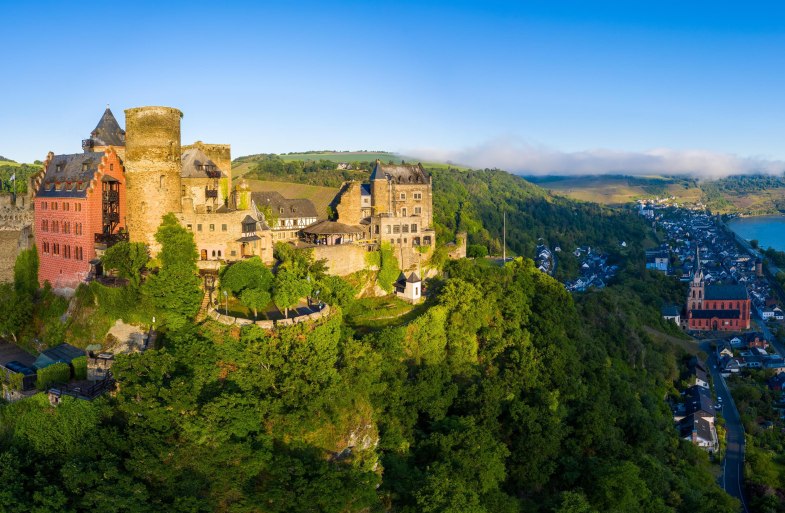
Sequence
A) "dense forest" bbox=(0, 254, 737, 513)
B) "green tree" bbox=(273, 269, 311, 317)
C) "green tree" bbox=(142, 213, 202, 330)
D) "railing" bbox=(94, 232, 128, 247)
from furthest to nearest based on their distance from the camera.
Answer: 1. "railing" bbox=(94, 232, 128, 247)
2. "green tree" bbox=(273, 269, 311, 317)
3. "green tree" bbox=(142, 213, 202, 330)
4. "dense forest" bbox=(0, 254, 737, 513)

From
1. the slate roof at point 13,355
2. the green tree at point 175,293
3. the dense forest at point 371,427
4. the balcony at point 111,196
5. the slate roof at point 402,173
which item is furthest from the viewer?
the slate roof at point 402,173

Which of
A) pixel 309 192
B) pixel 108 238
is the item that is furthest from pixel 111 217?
pixel 309 192

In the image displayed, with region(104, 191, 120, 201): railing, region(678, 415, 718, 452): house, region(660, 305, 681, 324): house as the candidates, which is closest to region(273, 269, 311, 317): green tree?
region(104, 191, 120, 201): railing

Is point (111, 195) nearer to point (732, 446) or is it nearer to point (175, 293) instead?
Result: point (175, 293)

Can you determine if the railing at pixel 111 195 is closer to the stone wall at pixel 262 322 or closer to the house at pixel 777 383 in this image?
the stone wall at pixel 262 322

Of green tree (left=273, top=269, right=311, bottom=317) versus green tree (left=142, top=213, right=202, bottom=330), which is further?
green tree (left=273, top=269, right=311, bottom=317)

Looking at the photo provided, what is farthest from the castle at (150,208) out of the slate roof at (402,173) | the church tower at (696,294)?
the church tower at (696,294)

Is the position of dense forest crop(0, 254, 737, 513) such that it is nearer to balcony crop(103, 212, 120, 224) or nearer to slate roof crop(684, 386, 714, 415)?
balcony crop(103, 212, 120, 224)
